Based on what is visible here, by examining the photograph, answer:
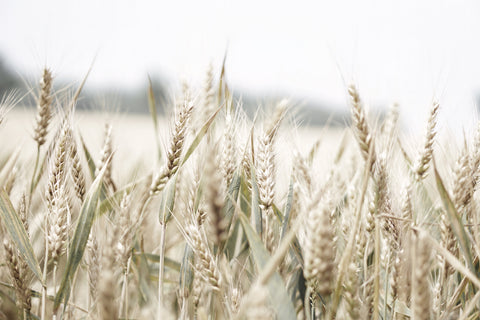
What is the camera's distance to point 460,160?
3.43 feet

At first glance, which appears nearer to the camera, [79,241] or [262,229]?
[79,241]

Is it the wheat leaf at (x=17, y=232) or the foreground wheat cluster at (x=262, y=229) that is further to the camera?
the wheat leaf at (x=17, y=232)

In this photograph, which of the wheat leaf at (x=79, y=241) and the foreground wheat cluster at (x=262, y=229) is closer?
the foreground wheat cluster at (x=262, y=229)

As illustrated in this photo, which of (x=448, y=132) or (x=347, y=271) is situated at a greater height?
(x=448, y=132)

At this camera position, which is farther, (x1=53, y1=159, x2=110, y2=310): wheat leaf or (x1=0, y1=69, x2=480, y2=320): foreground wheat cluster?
(x1=53, y1=159, x2=110, y2=310): wheat leaf

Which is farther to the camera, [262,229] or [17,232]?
[262,229]

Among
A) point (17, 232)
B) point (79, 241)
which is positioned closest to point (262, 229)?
point (79, 241)

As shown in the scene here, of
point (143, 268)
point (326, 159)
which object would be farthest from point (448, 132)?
point (143, 268)

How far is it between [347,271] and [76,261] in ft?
2.29

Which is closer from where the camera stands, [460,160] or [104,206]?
[460,160]

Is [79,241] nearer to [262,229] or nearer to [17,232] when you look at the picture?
[17,232]

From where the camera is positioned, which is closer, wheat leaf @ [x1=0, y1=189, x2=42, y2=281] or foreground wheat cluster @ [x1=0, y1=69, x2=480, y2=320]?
foreground wheat cluster @ [x1=0, y1=69, x2=480, y2=320]

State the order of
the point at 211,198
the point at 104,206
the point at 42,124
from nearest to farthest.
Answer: the point at 211,198, the point at 104,206, the point at 42,124

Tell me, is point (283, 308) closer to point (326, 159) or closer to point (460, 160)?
point (460, 160)
